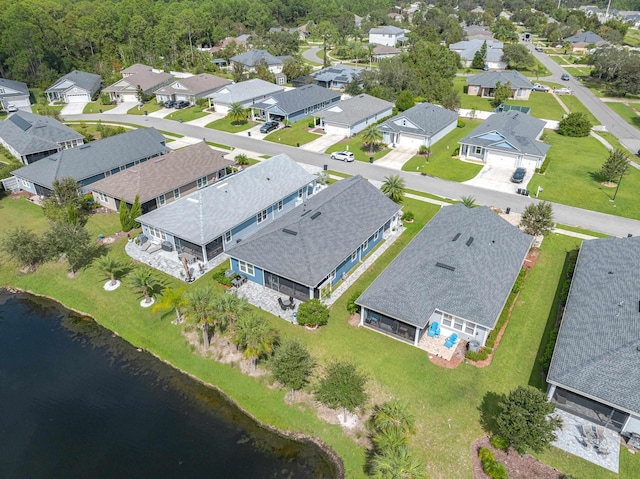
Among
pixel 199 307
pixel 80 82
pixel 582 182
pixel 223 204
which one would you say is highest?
pixel 80 82

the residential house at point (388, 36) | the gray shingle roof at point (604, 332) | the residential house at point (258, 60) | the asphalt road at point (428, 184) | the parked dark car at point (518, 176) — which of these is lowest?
the asphalt road at point (428, 184)

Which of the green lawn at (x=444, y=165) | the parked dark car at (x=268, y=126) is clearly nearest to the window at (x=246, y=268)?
the green lawn at (x=444, y=165)

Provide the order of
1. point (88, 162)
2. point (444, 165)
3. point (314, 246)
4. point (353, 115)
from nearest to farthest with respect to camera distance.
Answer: point (314, 246), point (88, 162), point (444, 165), point (353, 115)

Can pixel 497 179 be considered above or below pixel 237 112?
below

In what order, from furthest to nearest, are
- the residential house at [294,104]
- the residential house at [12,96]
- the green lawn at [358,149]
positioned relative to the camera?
the residential house at [12,96]
the residential house at [294,104]
the green lawn at [358,149]

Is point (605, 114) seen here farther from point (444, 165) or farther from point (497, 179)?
point (444, 165)

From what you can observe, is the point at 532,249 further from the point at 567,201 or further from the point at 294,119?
the point at 294,119

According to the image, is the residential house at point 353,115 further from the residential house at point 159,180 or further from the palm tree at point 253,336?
the palm tree at point 253,336

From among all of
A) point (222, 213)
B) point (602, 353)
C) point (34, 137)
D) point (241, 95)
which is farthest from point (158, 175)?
point (602, 353)
